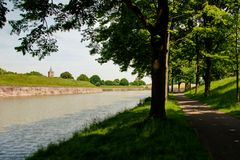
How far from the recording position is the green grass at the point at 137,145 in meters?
11.3

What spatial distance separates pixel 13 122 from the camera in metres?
26.3

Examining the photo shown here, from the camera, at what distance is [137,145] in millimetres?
12555

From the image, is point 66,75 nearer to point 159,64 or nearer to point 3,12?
point 159,64

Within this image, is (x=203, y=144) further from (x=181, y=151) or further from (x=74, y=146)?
(x=74, y=146)

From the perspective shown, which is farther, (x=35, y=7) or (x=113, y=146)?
(x=35, y=7)

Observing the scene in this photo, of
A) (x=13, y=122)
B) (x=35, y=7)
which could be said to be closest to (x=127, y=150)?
(x=35, y=7)

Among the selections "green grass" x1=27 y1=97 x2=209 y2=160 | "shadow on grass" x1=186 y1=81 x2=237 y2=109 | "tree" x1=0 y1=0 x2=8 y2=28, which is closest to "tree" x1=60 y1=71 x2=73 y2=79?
"shadow on grass" x1=186 y1=81 x2=237 y2=109

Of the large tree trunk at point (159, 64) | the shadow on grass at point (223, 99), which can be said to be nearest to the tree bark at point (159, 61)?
the large tree trunk at point (159, 64)

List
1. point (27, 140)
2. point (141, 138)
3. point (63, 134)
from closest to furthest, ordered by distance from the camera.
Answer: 1. point (141, 138)
2. point (27, 140)
3. point (63, 134)

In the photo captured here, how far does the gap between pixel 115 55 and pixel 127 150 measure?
24035mm

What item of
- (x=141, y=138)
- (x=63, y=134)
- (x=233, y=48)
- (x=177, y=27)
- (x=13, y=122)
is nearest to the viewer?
(x=141, y=138)

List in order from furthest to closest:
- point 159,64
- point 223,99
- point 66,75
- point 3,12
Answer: point 66,75, point 223,99, point 159,64, point 3,12

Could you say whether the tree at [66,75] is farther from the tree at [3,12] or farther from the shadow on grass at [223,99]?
the tree at [3,12]

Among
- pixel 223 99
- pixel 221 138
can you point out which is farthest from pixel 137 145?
pixel 223 99
